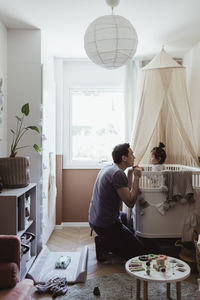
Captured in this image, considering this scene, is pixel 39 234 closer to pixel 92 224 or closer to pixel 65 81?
pixel 92 224

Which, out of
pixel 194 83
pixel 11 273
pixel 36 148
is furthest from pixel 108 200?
pixel 194 83

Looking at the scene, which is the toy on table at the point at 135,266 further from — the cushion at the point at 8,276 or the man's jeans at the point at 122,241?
the cushion at the point at 8,276

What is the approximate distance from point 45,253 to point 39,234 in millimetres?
197

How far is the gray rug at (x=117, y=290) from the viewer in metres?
2.29

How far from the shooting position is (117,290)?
94.3 inches

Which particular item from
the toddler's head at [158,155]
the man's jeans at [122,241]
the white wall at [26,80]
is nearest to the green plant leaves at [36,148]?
the white wall at [26,80]

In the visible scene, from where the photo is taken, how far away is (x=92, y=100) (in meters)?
4.42

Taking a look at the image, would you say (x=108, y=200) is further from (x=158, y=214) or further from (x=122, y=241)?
(x=158, y=214)

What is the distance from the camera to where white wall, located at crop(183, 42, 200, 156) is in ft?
12.1

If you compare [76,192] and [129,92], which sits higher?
[129,92]

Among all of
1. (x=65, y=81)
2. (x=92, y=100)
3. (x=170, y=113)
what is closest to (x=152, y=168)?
(x=170, y=113)

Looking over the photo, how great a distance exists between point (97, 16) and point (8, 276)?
7.71 feet

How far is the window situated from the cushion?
265cm

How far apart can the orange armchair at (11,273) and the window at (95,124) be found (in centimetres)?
255
